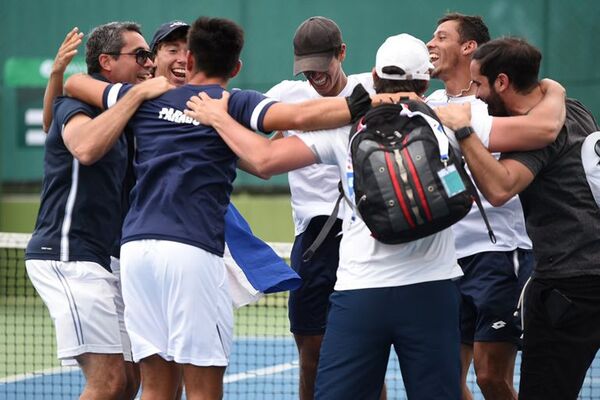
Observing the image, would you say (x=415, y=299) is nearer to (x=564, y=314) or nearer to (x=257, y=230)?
(x=564, y=314)

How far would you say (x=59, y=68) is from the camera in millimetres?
5867

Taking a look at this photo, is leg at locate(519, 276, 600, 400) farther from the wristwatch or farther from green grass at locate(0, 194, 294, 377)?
green grass at locate(0, 194, 294, 377)

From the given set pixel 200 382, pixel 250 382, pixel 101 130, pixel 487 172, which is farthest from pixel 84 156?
pixel 250 382

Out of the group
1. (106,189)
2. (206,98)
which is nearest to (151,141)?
(206,98)

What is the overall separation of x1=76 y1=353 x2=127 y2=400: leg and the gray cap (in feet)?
6.12

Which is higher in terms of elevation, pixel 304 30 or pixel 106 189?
pixel 304 30

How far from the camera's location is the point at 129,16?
44.1ft

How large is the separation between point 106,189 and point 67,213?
0.22 m

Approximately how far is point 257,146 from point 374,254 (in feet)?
2.12

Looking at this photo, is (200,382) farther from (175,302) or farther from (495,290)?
(495,290)

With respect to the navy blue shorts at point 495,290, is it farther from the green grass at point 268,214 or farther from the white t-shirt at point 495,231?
the green grass at point 268,214

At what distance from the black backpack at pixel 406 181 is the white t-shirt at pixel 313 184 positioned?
200cm

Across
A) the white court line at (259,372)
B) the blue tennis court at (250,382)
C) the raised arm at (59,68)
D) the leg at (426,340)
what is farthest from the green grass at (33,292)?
the leg at (426,340)

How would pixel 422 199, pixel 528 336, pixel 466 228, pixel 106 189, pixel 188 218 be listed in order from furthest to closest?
pixel 466 228, pixel 106 189, pixel 528 336, pixel 188 218, pixel 422 199
